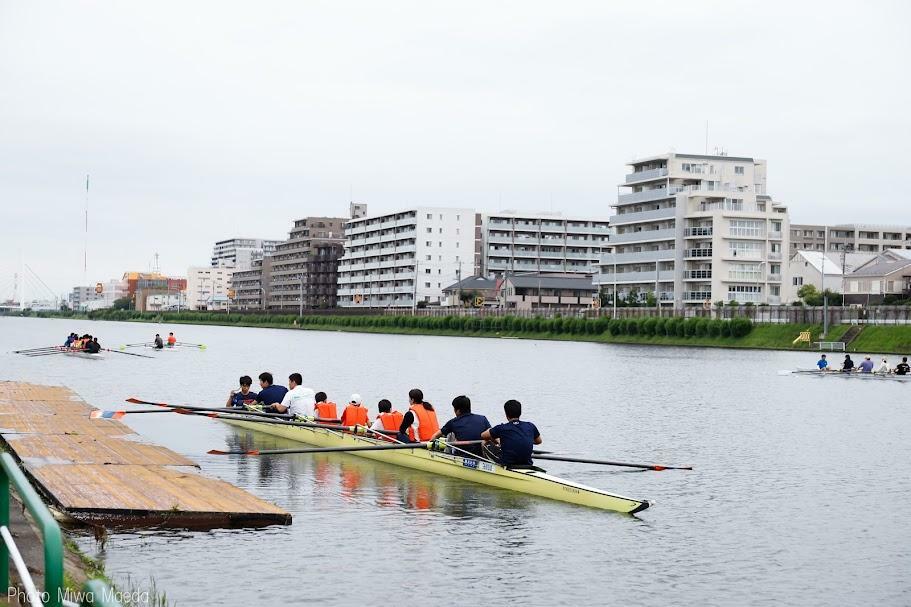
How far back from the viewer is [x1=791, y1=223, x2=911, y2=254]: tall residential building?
181 metres

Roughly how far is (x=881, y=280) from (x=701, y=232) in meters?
24.9

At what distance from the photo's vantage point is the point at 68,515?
15.2 metres

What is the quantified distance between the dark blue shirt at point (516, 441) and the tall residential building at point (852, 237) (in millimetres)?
170691

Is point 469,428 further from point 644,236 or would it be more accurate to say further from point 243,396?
point 644,236

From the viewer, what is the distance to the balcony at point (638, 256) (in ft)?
416

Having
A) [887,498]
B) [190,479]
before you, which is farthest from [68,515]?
[887,498]

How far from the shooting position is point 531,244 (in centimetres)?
19288

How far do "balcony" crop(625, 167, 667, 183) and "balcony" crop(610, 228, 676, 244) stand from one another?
7.12 m

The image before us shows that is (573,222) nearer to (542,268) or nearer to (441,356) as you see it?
(542,268)

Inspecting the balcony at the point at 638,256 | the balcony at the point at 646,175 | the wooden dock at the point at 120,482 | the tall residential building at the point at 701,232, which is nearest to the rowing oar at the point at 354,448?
the wooden dock at the point at 120,482

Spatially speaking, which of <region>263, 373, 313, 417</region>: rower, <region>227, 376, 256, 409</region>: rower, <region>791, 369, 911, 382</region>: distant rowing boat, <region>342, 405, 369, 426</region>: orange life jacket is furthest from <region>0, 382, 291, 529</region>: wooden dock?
<region>791, 369, 911, 382</region>: distant rowing boat

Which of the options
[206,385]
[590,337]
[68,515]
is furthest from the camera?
[590,337]

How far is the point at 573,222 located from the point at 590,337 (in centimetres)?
8257

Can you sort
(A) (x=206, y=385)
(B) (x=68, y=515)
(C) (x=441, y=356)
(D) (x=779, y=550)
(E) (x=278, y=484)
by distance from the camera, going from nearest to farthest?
1. (B) (x=68, y=515)
2. (D) (x=779, y=550)
3. (E) (x=278, y=484)
4. (A) (x=206, y=385)
5. (C) (x=441, y=356)
